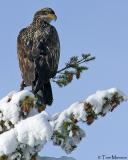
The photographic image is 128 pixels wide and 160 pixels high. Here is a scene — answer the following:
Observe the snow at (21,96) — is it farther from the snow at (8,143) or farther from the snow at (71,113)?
the snow at (8,143)

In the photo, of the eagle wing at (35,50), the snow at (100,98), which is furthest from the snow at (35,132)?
the eagle wing at (35,50)

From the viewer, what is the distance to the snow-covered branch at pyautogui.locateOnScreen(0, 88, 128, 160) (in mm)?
5250

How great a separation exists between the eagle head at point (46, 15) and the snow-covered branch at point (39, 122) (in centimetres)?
558

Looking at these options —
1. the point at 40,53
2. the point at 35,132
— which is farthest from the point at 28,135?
the point at 40,53

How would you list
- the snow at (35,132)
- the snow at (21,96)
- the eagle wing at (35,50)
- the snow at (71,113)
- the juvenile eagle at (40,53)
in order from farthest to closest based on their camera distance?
the eagle wing at (35,50) → the juvenile eagle at (40,53) → the snow at (21,96) → the snow at (71,113) → the snow at (35,132)

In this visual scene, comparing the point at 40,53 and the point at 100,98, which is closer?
the point at 100,98

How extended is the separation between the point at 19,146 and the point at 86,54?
3.90 metres

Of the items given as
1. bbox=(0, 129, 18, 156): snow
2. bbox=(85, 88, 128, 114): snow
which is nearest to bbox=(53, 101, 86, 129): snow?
bbox=(85, 88, 128, 114): snow

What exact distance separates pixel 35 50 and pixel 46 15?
5.13 ft

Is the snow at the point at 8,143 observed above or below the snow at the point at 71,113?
below

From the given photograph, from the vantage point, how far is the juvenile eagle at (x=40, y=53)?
9.66 meters

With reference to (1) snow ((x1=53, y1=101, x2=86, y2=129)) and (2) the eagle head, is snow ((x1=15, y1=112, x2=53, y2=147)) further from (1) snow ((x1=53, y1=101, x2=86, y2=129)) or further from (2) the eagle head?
(2) the eagle head

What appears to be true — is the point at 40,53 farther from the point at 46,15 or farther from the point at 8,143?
the point at 8,143

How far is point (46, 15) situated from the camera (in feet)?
39.2
